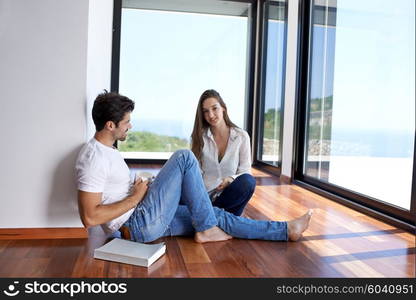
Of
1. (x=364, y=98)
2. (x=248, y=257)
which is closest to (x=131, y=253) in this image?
(x=248, y=257)

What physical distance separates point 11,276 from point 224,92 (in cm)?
457

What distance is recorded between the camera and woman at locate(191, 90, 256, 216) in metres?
2.17

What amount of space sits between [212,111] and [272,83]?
3035 millimetres

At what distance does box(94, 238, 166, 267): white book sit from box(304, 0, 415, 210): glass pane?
1.77m

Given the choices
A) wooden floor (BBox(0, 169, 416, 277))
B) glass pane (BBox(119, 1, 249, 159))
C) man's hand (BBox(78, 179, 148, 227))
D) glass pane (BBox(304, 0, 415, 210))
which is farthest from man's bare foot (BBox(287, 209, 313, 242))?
glass pane (BBox(119, 1, 249, 159))

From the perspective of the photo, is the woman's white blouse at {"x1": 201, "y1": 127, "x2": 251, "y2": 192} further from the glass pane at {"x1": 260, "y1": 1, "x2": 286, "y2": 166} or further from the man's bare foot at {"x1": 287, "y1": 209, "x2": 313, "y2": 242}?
the glass pane at {"x1": 260, "y1": 1, "x2": 286, "y2": 166}

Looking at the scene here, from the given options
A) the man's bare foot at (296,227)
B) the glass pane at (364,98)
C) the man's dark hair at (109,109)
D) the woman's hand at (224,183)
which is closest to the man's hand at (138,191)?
the man's dark hair at (109,109)

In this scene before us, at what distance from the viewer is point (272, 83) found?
5.05 metres

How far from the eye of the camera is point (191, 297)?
1319mm

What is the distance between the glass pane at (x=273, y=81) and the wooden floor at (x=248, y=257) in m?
2.57

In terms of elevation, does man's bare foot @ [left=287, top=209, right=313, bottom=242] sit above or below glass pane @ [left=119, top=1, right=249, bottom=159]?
below

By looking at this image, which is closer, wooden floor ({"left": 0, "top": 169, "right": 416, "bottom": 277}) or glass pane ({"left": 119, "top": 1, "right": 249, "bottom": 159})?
wooden floor ({"left": 0, "top": 169, "right": 416, "bottom": 277})

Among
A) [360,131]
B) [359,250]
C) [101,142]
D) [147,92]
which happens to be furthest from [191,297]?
[147,92]

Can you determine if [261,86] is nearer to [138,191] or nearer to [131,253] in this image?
[138,191]
